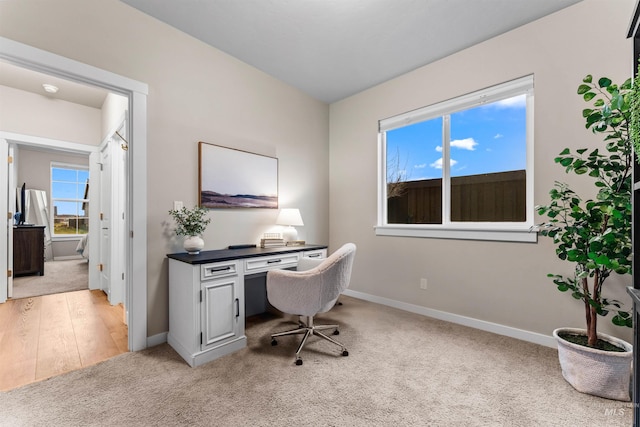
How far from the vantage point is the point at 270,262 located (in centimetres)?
259

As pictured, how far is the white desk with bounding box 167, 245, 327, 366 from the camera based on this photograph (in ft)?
6.74

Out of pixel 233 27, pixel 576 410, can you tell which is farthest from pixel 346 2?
pixel 576 410

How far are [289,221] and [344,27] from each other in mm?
1935

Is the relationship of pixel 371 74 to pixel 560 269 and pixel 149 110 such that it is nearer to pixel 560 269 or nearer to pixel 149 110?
pixel 149 110

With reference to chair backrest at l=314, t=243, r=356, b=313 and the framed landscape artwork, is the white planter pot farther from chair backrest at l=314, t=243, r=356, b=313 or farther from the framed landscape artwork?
the framed landscape artwork

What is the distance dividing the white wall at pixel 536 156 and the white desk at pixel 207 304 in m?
1.72

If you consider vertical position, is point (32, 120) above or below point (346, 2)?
below

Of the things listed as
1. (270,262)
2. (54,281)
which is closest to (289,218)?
(270,262)

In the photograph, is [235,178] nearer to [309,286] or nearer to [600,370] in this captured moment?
[309,286]

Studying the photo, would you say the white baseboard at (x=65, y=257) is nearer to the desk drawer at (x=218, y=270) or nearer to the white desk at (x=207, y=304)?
the white desk at (x=207, y=304)

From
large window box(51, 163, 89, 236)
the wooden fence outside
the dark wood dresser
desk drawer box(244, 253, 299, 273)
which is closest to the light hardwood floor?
desk drawer box(244, 253, 299, 273)

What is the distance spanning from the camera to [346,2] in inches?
84.4

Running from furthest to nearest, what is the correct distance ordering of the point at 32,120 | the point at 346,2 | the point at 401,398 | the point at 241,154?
the point at 32,120
the point at 241,154
the point at 346,2
the point at 401,398

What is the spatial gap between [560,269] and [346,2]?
2689 millimetres
